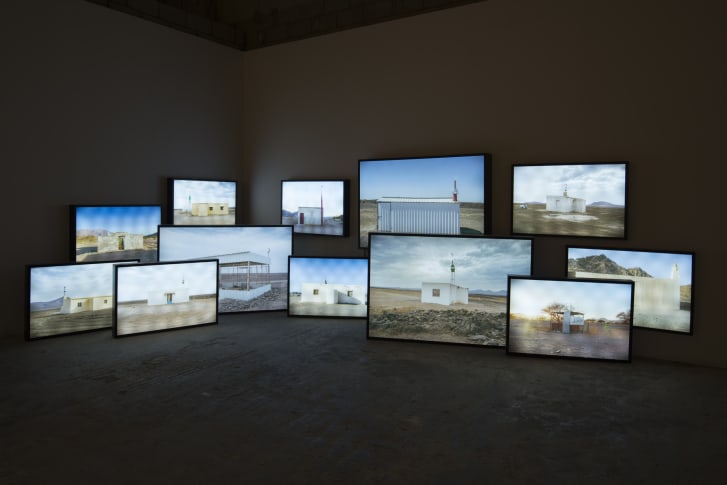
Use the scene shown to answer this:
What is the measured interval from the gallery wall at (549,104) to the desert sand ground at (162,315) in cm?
180

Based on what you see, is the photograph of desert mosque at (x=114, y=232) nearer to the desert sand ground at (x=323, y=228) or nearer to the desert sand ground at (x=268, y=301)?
the desert sand ground at (x=268, y=301)

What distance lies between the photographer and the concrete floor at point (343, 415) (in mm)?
3004

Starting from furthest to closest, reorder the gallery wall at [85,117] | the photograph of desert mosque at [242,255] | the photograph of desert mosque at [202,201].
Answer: the photograph of desert mosque at [202,201] < the photograph of desert mosque at [242,255] < the gallery wall at [85,117]

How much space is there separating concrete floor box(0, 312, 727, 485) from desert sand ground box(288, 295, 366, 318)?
2.82ft

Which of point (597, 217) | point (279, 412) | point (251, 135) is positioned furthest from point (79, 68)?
point (597, 217)

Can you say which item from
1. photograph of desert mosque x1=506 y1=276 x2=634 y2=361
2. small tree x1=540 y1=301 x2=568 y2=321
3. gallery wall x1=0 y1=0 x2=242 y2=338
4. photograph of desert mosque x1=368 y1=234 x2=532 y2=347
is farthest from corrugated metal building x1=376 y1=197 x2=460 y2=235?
gallery wall x1=0 y1=0 x2=242 y2=338

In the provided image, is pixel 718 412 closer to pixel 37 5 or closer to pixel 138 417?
pixel 138 417

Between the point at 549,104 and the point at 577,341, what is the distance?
2341 mm

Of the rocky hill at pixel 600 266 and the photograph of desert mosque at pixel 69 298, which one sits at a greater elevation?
the rocky hill at pixel 600 266

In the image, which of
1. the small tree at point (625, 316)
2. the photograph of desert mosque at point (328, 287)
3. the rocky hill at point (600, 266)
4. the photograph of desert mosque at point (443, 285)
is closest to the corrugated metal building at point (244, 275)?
the photograph of desert mosque at point (328, 287)

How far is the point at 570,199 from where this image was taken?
17.9 ft

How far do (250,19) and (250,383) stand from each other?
5809 millimetres

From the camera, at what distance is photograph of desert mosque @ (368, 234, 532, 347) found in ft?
17.1

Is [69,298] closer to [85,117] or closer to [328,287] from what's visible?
[85,117]
